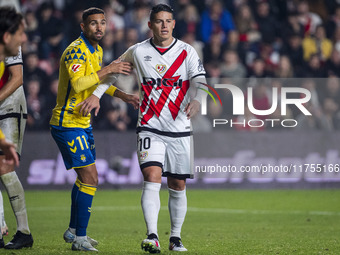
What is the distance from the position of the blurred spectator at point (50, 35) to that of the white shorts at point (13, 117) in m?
9.51

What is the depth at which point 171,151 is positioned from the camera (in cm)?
770

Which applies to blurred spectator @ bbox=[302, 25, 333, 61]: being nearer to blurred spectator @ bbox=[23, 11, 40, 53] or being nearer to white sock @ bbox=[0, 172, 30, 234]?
blurred spectator @ bbox=[23, 11, 40, 53]

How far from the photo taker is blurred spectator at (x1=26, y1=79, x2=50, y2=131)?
615 inches

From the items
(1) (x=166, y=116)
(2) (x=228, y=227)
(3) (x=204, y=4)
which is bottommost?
(2) (x=228, y=227)

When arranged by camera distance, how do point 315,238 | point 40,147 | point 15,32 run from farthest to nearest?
point 40,147
point 315,238
point 15,32

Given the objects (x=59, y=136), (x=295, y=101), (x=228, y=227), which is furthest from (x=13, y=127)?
(x=295, y=101)

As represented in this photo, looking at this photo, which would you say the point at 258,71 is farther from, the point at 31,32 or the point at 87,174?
the point at 87,174

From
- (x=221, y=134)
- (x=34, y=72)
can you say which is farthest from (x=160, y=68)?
(x=34, y=72)

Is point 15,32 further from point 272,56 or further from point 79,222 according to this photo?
point 272,56

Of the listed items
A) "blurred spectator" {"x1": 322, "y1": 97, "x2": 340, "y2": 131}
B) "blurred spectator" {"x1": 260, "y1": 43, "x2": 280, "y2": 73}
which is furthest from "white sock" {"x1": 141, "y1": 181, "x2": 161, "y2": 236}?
"blurred spectator" {"x1": 260, "y1": 43, "x2": 280, "y2": 73}

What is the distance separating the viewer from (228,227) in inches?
405

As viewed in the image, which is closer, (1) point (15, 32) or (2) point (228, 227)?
(1) point (15, 32)

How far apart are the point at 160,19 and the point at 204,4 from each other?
37.4 ft

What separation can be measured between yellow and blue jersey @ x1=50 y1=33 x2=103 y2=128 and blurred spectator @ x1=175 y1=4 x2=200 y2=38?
32.1 ft
